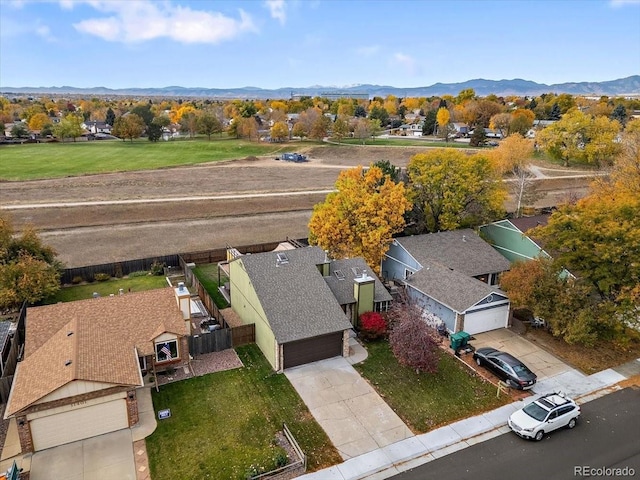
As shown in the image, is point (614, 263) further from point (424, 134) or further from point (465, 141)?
point (424, 134)

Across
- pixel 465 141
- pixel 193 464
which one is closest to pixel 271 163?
pixel 465 141

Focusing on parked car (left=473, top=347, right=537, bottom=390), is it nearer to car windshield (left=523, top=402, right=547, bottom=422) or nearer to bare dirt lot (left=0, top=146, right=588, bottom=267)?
car windshield (left=523, top=402, right=547, bottom=422)

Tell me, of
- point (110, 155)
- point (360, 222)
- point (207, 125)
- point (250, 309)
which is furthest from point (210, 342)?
point (207, 125)

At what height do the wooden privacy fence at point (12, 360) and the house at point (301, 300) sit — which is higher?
the house at point (301, 300)

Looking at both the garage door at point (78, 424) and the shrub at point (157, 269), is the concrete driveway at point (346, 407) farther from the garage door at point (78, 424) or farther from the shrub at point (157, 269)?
the shrub at point (157, 269)

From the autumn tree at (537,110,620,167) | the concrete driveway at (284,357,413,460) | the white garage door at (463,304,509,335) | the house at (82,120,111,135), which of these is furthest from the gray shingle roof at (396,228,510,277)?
the house at (82,120,111,135)

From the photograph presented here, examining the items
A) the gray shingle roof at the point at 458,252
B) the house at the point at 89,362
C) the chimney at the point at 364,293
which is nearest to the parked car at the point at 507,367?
the chimney at the point at 364,293

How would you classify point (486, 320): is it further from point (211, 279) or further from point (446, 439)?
point (211, 279)
